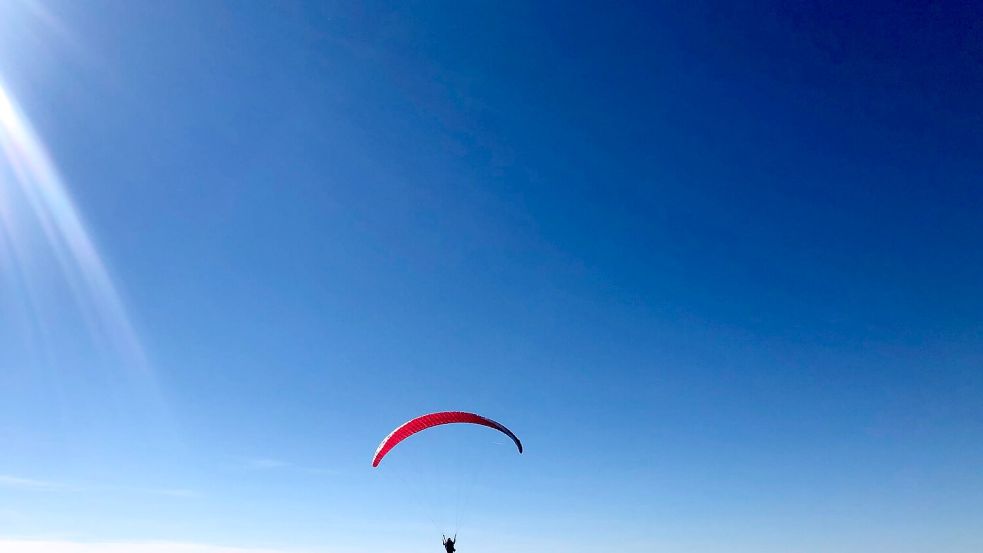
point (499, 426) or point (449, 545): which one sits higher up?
point (499, 426)

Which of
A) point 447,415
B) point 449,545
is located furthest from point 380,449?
point 449,545

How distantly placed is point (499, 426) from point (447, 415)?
368cm

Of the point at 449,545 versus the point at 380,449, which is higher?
the point at 380,449

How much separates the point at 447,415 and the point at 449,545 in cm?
776

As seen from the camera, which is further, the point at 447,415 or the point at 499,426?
the point at 499,426

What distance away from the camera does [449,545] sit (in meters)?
28.4

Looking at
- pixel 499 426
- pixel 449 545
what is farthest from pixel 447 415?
pixel 449 545

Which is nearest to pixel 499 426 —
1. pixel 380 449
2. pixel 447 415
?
pixel 447 415

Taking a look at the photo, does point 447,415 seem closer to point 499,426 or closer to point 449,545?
point 499,426

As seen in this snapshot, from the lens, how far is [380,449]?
27984 millimetres

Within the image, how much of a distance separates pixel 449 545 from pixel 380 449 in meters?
6.89

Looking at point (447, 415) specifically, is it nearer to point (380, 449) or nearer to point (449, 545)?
point (380, 449)

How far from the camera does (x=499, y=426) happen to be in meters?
29.5

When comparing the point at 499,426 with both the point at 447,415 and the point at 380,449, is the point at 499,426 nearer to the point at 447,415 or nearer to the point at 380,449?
the point at 447,415
